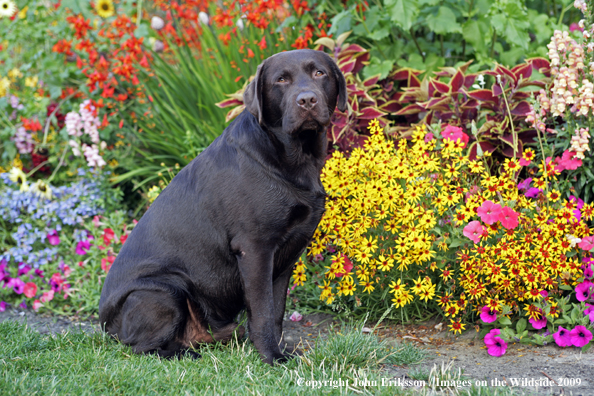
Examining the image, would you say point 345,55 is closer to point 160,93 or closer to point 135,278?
point 160,93

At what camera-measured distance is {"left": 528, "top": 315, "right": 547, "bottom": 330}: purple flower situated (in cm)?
286

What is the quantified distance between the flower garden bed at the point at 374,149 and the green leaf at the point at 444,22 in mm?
21

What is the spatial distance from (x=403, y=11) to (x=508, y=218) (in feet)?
6.44

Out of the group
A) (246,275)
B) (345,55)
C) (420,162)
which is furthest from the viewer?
(345,55)

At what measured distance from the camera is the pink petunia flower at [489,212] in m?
2.81

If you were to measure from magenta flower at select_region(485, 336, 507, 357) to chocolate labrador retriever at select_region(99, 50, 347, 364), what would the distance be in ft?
3.44

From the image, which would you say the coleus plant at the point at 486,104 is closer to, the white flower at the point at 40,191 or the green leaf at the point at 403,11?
the green leaf at the point at 403,11

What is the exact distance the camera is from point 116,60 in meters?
5.00

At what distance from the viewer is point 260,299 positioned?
2707 mm

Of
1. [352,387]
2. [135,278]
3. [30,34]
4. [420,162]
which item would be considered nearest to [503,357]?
[352,387]

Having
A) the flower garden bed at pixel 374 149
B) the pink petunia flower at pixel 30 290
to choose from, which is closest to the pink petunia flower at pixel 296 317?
the flower garden bed at pixel 374 149

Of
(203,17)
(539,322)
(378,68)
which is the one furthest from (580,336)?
(203,17)

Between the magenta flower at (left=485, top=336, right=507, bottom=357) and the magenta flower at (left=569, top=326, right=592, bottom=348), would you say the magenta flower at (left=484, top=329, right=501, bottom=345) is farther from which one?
the magenta flower at (left=569, top=326, right=592, bottom=348)

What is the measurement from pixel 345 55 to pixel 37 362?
2.95 meters
